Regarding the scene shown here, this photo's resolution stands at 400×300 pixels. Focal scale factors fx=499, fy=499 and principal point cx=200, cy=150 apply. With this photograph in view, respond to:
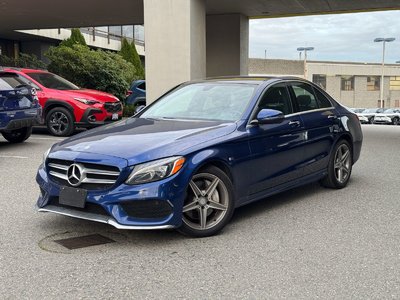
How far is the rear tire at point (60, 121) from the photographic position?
1238cm

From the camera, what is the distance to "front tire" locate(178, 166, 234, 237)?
15.0 ft

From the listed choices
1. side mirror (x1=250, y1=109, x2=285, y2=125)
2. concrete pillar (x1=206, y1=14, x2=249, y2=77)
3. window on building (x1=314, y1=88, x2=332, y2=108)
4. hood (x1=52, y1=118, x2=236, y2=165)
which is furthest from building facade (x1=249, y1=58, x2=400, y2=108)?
hood (x1=52, y1=118, x2=236, y2=165)

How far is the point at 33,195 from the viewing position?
638 cm

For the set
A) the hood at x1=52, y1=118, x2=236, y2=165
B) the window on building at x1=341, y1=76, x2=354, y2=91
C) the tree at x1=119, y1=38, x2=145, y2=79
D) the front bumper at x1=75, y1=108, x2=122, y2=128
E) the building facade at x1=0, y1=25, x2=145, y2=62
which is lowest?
the window on building at x1=341, y1=76, x2=354, y2=91

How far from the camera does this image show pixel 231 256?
4.23 m

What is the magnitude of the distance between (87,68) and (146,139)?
14.8 m

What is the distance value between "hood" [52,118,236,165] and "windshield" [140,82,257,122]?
28cm

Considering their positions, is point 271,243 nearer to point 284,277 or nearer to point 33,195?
point 284,277

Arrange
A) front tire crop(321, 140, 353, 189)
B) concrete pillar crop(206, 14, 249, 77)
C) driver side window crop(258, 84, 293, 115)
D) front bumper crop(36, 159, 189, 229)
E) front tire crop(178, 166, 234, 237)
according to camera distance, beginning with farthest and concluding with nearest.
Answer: concrete pillar crop(206, 14, 249, 77)
front tire crop(321, 140, 353, 189)
driver side window crop(258, 84, 293, 115)
front tire crop(178, 166, 234, 237)
front bumper crop(36, 159, 189, 229)

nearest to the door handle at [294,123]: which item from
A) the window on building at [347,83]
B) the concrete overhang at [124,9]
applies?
the concrete overhang at [124,9]

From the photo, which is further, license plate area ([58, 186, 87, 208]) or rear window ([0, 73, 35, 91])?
rear window ([0, 73, 35, 91])

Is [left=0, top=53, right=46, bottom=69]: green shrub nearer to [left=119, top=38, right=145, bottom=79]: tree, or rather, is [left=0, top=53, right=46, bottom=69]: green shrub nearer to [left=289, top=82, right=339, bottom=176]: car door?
[left=119, top=38, right=145, bottom=79]: tree

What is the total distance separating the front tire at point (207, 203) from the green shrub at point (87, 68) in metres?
14.8

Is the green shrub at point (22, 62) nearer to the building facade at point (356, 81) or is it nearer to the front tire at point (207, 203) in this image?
the front tire at point (207, 203)
